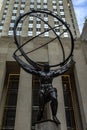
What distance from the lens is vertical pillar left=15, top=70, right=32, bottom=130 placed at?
10.9 m

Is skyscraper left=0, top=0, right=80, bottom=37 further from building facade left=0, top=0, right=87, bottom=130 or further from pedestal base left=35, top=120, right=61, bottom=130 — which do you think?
pedestal base left=35, top=120, right=61, bottom=130

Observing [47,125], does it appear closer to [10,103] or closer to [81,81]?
[81,81]

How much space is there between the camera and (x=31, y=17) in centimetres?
4312

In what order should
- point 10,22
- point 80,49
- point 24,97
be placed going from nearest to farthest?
point 24,97 → point 80,49 → point 10,22

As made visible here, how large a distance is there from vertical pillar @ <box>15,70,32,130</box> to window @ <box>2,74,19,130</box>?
1.44 meters

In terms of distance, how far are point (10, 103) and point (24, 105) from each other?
2.14 metres

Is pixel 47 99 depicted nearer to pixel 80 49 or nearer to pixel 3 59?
pixel 3 59

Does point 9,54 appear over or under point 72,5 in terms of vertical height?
under

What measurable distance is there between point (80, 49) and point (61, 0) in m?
38.1

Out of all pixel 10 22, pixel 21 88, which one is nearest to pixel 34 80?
pixel 21 88

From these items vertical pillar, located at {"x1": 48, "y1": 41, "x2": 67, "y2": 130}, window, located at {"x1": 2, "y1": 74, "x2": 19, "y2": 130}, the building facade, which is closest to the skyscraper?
vertical pillar, located at {"x1": 48, "y1": 41, "x2": 67, "y2": 130}

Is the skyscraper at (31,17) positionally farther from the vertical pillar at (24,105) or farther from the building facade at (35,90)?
the vertical pillar at (24,105)

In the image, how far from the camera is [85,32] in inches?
609

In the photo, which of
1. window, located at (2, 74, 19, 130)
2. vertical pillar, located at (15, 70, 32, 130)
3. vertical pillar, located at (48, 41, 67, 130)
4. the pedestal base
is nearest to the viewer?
the pedestal base
